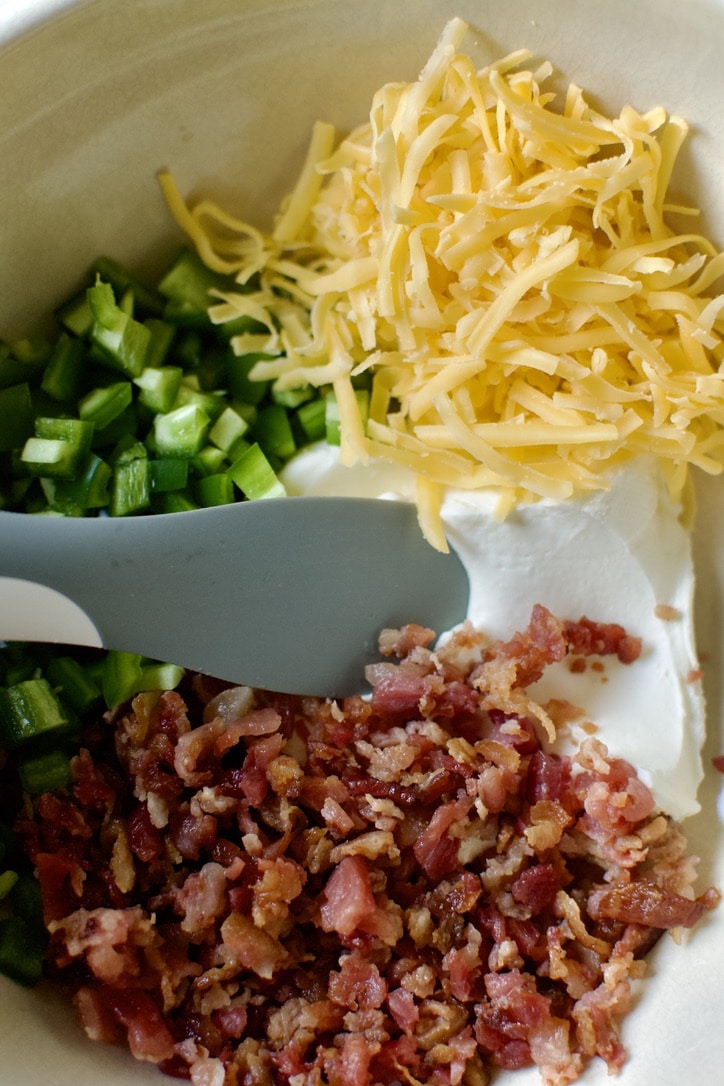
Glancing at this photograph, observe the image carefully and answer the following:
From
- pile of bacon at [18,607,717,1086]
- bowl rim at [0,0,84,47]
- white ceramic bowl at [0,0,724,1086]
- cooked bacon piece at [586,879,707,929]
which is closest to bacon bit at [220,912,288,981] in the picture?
pile of bacon at [18,607,717,1086]

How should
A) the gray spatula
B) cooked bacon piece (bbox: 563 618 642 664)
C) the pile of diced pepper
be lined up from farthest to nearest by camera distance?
1. cooked bacon piece (bbox: 563 618 642 664)
2. the pile of diced pepper
3. the gray spatula

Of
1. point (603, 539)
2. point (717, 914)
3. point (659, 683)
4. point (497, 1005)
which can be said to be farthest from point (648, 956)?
point (603, 539)

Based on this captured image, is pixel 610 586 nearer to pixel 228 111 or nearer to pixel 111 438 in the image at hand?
pixel 111 438

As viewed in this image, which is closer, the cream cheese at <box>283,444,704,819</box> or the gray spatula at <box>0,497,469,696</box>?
the gray spatula at <box>0,497,469,696</box>

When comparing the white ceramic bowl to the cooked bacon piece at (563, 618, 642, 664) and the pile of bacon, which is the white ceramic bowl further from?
the cooked bacon piece at (563, 618, 642, 664)

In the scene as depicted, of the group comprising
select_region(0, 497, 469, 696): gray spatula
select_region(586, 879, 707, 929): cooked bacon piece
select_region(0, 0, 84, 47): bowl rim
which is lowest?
select_region(586, 879, 707, 929): cooked bacon piece

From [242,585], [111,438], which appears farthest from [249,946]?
[111,438]
